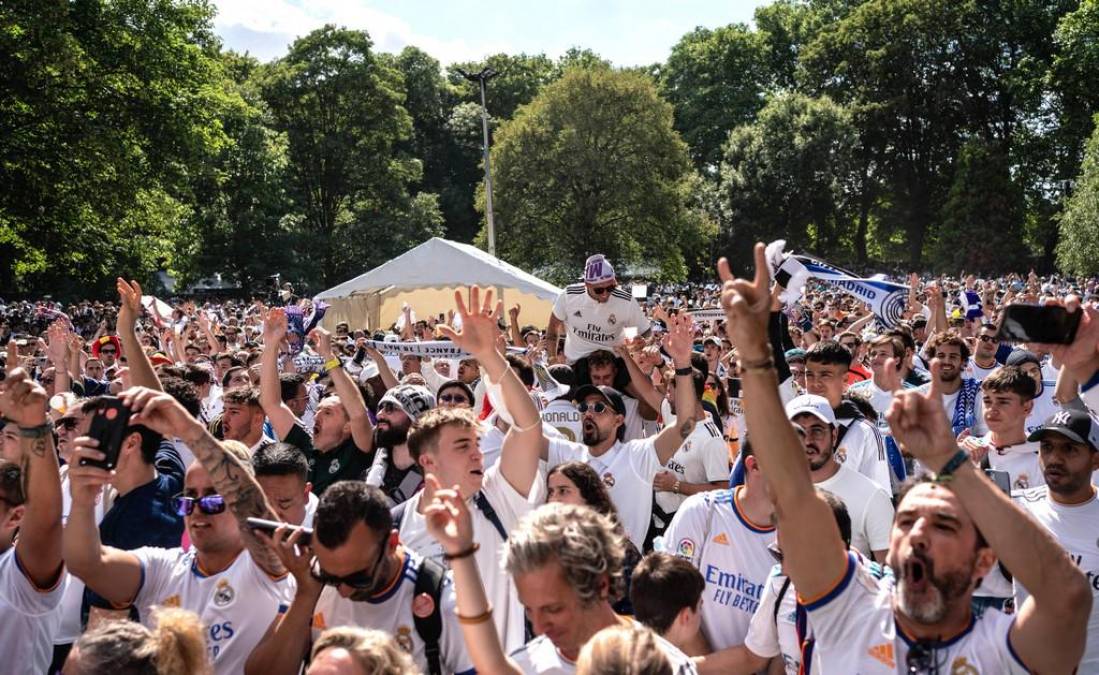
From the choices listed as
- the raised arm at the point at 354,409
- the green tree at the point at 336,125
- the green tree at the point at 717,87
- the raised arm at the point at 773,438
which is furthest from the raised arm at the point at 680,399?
the green tree at the point at 717,87

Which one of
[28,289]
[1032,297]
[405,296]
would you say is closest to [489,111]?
[28,289]

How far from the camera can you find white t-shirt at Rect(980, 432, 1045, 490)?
17.9 feet

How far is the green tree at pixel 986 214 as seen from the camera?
4597 centimetres

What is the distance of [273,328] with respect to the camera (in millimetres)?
6383

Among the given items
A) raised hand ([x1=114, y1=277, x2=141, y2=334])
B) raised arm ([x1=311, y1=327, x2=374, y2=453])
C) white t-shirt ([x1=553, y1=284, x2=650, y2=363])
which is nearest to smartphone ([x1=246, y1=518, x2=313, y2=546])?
raised hand ([x1=114, y1=277, x2=141, y2=334])

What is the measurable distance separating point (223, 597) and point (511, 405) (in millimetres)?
1271

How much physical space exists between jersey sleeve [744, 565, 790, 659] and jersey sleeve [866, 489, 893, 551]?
113 centimetres

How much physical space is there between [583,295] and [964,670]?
20.4 ft

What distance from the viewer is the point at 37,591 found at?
3.49 metres

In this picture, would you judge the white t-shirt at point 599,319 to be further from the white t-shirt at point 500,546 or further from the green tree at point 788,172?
the green tree at point 788,172

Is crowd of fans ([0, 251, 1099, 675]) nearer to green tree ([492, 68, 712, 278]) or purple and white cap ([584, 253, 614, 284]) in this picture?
purple and white cap ([584, 253, 614, 284])

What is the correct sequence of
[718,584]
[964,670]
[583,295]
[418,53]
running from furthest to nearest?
[418,53]
[583,295]
[718,584]
[964,670]

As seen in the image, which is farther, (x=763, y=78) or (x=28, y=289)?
(x=763, y=78)

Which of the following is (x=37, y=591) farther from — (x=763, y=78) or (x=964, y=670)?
(x=763, y=78)
